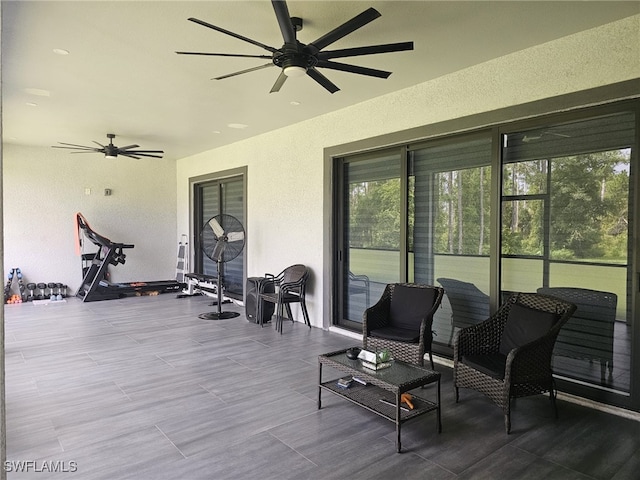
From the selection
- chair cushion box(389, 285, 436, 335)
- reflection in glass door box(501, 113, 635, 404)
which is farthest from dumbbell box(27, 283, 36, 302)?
reflection in glass door box(501, 113, 635, 404)

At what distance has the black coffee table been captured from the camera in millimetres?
2732

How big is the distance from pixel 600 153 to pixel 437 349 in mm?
2293

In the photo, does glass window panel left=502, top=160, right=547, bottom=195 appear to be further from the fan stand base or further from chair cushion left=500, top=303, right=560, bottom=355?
the fan stand base

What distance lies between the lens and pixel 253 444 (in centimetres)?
272

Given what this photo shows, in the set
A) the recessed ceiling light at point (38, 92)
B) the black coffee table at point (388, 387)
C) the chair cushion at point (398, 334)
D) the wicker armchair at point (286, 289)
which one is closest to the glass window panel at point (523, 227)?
the chair cushion at point (398, 334)

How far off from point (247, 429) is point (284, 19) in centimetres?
258

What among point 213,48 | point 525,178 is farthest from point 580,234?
point 213,48

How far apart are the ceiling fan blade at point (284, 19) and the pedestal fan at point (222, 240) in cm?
378

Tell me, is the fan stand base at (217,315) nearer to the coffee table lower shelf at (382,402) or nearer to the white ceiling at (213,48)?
the white ceiling at (213,48)

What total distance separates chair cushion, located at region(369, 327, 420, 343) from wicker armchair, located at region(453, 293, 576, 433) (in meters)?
0.52

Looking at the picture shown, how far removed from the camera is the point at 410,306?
13.8 feet

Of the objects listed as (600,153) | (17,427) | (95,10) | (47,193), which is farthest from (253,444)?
(47,193)

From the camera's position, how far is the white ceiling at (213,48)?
9.65ft

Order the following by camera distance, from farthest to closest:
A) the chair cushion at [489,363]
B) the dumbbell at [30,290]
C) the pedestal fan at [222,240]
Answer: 1. the dumbbell at [30,290]
2. the pedestal fan at [222,240]
3. the chair cushion at [489,363]
